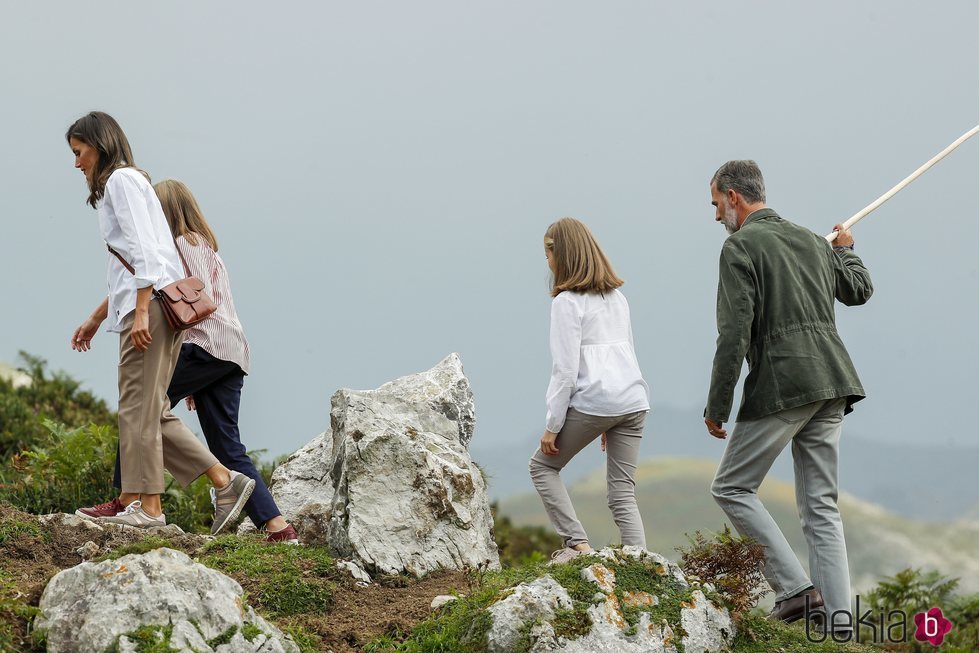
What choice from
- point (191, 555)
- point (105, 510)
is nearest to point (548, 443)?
point (191, 555)

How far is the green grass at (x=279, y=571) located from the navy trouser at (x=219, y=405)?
0.48m

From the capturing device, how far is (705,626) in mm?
5883

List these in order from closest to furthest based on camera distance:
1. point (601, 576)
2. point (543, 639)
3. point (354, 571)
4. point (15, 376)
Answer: point (543, 639) → point (601, 576) → point (354, 571) → point (15, 376)

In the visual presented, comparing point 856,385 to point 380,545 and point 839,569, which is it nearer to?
point 839,569

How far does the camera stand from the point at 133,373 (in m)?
7.34

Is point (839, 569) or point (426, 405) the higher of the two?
point (426, 405)

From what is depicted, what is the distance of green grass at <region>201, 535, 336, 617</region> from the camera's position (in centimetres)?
626

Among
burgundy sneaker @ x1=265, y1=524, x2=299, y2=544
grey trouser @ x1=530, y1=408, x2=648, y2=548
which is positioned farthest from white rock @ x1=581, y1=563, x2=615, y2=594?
burgundy sneaker @ x1=265, y1=524, x2=299, y2=544

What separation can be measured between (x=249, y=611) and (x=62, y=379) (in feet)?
36.4

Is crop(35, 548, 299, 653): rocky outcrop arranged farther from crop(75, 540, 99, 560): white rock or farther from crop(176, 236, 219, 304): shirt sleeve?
crop(176, 236, 219, 304): shirt sleeve

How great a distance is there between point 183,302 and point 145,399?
798 millimetres

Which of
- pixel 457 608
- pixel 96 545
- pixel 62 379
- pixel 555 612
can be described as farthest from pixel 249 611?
pixel 62 379

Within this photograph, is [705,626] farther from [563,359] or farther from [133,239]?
[133,239]

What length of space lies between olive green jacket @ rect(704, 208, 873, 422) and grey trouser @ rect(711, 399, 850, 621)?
0.15m
